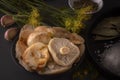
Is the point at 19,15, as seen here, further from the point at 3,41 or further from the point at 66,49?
the point at 66,49

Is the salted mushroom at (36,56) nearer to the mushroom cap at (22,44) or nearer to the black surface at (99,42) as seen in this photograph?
the mushroom cap at (22,44)

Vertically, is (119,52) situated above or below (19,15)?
below

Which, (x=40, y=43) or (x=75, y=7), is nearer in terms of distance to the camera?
(x=40, y=43)

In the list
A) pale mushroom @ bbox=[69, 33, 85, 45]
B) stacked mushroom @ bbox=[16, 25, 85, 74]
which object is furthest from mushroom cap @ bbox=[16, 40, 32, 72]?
pale mushroom @ bbox=[69, 33, 85, 45]

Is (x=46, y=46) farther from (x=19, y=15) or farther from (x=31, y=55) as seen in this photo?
(x=19, y=15)

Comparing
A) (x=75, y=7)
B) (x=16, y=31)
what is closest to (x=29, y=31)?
(x=16, y=31)

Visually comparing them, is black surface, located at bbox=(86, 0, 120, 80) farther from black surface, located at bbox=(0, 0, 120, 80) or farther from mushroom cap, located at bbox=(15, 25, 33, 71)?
mushroom cap, located at bbox=(15, 25, 33, 71)
